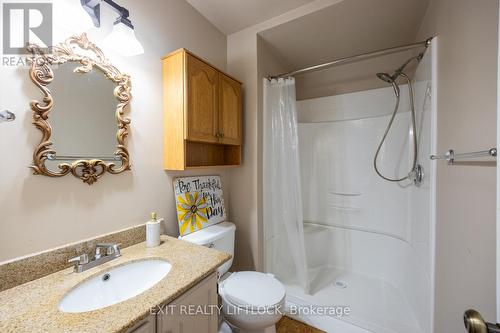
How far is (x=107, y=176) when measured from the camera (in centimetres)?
108

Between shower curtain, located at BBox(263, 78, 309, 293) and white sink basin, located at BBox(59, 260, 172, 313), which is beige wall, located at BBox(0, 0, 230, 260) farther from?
shower curtain, located at BBox(263, 78, 309, 293)

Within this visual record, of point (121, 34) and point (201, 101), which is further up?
Result: point (121, 34)

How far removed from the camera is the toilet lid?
1.24m

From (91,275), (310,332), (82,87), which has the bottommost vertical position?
(310,332)

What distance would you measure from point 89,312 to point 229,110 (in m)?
1.38

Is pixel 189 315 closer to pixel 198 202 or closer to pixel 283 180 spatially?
pixel 198 202

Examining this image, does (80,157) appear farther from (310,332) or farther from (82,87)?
(310,332)

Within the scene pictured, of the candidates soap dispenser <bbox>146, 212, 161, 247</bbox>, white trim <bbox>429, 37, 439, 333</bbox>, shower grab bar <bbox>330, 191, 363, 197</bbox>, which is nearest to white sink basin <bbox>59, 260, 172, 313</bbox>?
soap dispenser <bbox>146, 212, 161, 247</bbox>

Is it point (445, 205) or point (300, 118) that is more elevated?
point (300, 118)

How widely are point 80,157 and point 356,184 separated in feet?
7.69

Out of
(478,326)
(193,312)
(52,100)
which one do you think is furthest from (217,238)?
(478,326)

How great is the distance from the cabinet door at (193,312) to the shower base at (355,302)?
3.40 ft

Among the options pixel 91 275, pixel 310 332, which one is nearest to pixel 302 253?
pixel 310 332

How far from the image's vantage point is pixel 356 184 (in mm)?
2236
